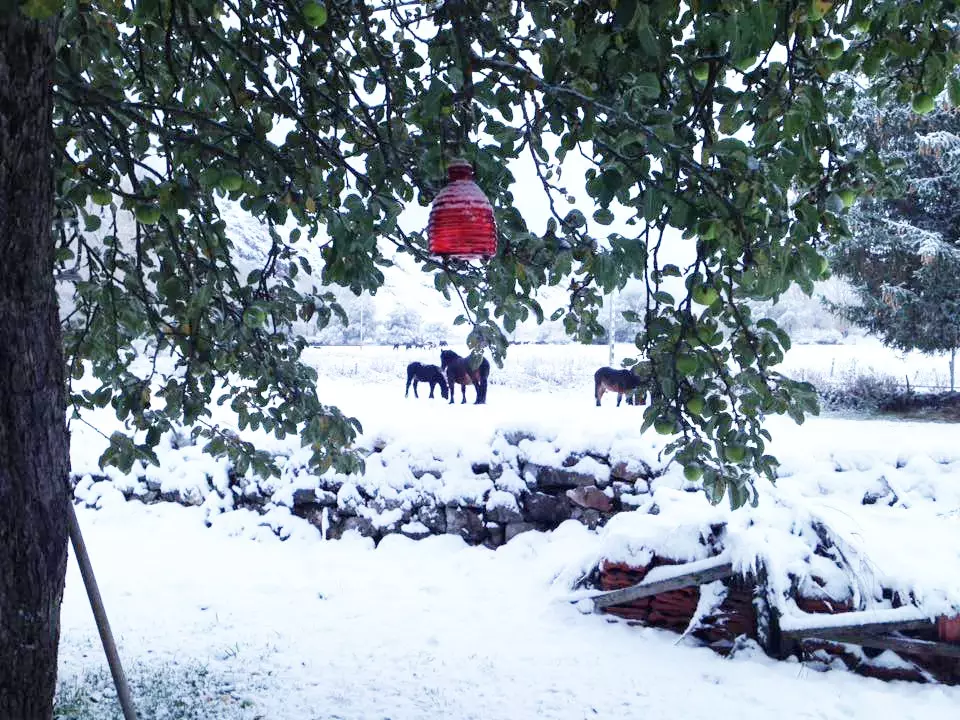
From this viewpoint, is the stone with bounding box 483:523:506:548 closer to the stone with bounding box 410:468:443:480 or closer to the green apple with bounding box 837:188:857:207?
the stone with bounding box 410:468:443:480

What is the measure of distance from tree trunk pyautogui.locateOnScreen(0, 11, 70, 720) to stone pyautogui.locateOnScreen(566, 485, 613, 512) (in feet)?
16.9

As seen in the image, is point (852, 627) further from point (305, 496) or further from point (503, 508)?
point (305, 496)

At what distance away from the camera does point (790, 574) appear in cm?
471

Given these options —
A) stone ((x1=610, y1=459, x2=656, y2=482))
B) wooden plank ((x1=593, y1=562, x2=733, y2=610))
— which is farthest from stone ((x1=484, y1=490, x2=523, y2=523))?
wooden plank ((x1=593, y1=562, x2=733, y2=610))

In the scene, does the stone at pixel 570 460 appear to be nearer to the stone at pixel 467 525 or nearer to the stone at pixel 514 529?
the stone at pixel 514 529

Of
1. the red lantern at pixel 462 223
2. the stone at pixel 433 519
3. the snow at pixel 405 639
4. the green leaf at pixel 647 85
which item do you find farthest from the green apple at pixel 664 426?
the stone at pixel 433 519

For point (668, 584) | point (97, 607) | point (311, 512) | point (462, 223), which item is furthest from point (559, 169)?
point (311, 512)

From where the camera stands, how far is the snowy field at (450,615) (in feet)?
13.6

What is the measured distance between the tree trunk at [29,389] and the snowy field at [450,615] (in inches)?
79.4

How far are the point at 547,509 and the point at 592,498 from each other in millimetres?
492

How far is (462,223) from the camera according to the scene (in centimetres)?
199

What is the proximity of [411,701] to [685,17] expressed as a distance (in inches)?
153

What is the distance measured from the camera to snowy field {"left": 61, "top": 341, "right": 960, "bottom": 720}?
4.13 meters

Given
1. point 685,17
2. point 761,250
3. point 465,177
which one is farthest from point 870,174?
point 465,177
